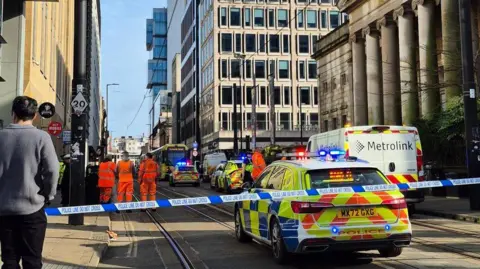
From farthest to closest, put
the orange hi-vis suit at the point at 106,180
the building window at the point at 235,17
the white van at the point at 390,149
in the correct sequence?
1. the building window at the point at 235,17
2. the orange hi-vis suit at the point at 106,180
3. the white van at the point at 390,149

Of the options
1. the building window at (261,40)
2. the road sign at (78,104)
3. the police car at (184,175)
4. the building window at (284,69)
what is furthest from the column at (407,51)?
the building window at (261,40)

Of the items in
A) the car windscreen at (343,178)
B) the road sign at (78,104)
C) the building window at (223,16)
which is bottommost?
the car windscreen at (343,178)

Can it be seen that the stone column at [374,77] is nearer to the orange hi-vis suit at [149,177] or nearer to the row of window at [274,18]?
the orange hi-vis suit at [149,177]

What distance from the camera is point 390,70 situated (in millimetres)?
35281

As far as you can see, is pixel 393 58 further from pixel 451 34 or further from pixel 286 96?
pixel 286 96

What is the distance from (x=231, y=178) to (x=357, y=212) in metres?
18.4

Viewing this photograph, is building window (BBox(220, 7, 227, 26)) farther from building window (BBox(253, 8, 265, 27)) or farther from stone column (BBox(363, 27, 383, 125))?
stone column (BBox(363, 27, 383, 125))

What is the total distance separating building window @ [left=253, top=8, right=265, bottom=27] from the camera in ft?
240

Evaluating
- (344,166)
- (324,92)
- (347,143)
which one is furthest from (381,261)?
(324,92)

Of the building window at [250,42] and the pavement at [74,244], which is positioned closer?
the pavement at [74,244]

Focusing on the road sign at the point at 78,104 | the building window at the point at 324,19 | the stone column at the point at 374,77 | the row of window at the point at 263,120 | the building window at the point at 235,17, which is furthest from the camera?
the building window at the point at 324,19

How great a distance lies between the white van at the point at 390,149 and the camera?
14.0 m

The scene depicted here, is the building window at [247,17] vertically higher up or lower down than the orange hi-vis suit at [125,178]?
higher up

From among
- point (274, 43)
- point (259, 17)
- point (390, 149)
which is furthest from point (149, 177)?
point (259, 17)
